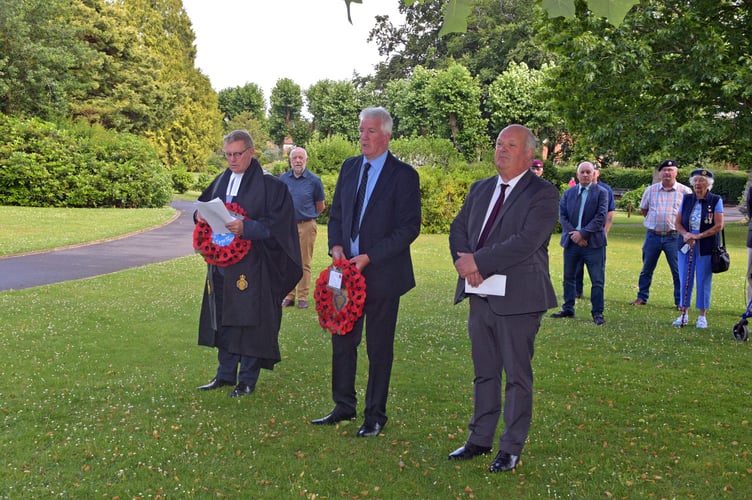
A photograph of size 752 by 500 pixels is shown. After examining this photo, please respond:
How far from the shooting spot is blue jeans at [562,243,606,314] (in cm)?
1148

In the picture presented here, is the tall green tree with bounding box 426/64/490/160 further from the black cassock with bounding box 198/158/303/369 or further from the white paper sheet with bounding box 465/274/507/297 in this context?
the white paper sheet with bounding box 465/274/507/297

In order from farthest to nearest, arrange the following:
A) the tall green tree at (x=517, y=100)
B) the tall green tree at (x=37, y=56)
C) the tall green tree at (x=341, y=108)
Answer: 1. the tall green tree at (x=341, y=108)
2. the tall green tree at (x=517, y=100)
3. the tall green tree at (x=37, y=56)

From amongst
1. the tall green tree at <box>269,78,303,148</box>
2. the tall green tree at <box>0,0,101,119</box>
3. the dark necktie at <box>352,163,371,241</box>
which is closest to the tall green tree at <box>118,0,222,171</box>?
the tall green tree at <box>0,0,101,119</box>

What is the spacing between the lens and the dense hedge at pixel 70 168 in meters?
31.9

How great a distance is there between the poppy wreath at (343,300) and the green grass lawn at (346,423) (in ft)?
2.91

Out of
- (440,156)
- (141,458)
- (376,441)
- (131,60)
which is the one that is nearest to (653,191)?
(376,441)

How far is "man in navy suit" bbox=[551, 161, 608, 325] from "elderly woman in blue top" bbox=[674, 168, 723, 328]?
116cm

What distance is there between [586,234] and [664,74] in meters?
17.7

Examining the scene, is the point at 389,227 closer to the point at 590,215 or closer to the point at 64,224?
the point at 590,215

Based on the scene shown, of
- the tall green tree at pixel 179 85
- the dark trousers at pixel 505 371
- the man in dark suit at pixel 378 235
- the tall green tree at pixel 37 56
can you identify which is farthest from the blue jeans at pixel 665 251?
the tall green tree at pixel 179 85

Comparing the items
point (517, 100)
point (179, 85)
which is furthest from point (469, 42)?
point (179, 85)

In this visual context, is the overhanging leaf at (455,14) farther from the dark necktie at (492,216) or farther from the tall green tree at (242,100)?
the tall green tree at (242,100)

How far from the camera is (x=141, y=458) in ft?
17.5

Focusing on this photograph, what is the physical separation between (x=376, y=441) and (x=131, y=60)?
158 ft
